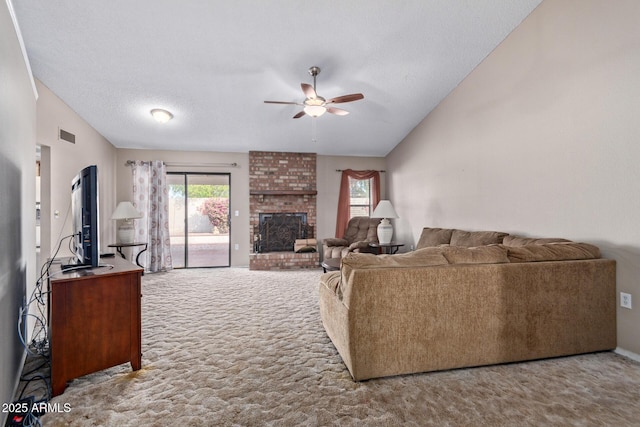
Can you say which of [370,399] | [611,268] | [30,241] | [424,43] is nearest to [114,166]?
[30,241]

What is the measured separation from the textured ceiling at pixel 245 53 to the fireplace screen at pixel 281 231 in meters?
1.99

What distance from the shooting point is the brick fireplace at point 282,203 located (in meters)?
5.97

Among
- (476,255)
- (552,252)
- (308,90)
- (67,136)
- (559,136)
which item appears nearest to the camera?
(476,255)

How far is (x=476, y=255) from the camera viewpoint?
201cm

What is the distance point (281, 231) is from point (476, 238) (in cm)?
374

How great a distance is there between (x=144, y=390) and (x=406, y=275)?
5.81 ft

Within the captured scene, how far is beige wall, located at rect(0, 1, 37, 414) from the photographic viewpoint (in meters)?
1.60

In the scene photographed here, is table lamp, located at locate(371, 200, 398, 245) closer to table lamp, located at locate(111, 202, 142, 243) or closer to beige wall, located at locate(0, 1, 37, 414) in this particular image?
table lamp, located at locate(111, 202, 142, 243)

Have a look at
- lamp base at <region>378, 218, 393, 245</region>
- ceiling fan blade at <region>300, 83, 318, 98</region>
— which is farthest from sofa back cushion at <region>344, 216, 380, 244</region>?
ceiling fan blade at <region>300, 83, 318, 98</region>

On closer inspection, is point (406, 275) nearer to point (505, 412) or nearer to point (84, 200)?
point (505, 412)

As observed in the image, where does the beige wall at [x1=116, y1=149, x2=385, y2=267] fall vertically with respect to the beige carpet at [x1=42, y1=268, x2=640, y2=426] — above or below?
above

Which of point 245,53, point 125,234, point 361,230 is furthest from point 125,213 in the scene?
point 361,230

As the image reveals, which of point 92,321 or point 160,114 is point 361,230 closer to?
Result: point 160,114

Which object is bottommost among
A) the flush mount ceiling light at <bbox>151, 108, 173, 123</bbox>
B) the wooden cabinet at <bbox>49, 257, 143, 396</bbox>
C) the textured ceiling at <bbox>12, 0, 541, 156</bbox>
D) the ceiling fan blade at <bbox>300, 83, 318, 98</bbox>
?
the wooden cabinet at <bbox>49, 257, 143, 396</bbox>
